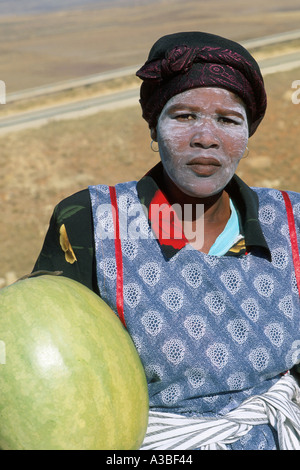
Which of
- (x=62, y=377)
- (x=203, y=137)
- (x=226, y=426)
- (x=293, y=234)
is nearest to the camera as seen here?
(x=62, y=377)

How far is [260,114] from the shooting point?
8.36ft

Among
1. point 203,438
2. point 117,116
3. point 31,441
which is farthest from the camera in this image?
point 117,116

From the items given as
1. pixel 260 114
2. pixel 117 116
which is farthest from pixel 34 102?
pixel 260 114

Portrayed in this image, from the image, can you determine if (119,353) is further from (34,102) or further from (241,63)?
(34,102)

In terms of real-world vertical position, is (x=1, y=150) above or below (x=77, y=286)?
above

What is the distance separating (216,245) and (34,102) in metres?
13.4

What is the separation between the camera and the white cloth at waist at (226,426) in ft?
6.72

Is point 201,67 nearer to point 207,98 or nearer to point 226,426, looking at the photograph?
point 207,98

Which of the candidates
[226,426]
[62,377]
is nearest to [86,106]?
[226,426]

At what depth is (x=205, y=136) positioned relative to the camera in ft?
7.39

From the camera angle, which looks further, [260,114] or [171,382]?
[260,114]

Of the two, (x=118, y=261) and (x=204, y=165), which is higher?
(x=204, y=165)

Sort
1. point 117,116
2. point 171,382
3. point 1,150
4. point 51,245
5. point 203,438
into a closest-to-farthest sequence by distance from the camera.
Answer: point 203,438 < point 171,382 < point 51,245 < point 1,150 < point 117,116

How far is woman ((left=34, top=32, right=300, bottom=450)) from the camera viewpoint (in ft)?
7.28
